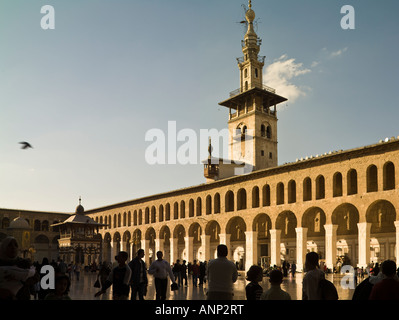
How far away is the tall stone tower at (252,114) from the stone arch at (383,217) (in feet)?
65.0

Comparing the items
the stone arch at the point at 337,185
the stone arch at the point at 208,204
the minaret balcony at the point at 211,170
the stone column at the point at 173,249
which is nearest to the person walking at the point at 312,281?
the stone arch at the point at 337,185

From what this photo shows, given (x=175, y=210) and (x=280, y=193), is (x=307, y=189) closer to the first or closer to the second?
(x=280, y=193)

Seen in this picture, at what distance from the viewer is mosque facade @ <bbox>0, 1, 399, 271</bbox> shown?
101 ft

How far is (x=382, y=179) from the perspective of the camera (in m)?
29.1

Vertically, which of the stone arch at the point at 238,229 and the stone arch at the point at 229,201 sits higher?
the stone arch at the point at 229,201

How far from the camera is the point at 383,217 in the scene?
107ft

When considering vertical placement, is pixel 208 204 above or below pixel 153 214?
above

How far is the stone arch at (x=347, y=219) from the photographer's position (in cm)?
3444

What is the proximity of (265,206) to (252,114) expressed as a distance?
58.0ft

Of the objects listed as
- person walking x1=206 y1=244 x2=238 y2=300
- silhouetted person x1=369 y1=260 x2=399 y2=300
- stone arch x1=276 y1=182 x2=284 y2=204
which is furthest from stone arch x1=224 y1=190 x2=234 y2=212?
silhouetted person x1=369 y1=260 x2=399 y2=300

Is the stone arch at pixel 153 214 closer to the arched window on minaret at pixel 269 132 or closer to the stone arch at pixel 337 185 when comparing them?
the arched window on minaret at pixel 269 132

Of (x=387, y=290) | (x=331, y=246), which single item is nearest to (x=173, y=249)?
(x=331, y=246)

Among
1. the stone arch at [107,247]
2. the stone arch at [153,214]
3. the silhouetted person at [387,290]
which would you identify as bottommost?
the stone arch at [107,247]
